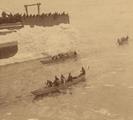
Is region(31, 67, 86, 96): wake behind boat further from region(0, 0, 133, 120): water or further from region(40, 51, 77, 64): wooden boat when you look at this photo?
region(40, 51, 77, 64): wooden boat

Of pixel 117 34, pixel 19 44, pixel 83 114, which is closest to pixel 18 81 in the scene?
pixel 19 44

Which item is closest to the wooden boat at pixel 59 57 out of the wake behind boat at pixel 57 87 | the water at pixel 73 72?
the water at pixel 73 72

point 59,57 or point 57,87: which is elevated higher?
point 59,57

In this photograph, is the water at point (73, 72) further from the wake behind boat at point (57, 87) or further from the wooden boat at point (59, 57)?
the wooden boat at point (59, 57)

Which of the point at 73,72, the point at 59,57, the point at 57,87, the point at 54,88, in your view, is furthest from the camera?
the point at 59,57

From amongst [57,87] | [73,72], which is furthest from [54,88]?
[73,72]

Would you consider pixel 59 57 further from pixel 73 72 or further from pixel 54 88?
pixel 54 88

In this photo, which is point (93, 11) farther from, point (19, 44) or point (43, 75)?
point (43, 75)

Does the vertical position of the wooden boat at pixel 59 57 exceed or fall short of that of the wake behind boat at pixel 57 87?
it exceeds it
